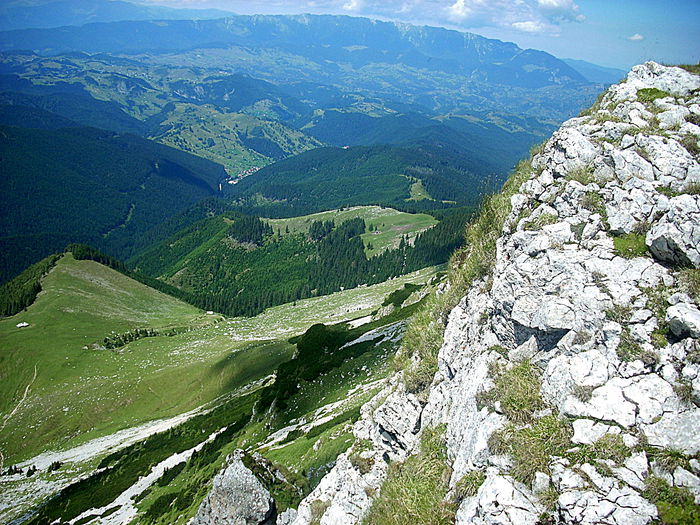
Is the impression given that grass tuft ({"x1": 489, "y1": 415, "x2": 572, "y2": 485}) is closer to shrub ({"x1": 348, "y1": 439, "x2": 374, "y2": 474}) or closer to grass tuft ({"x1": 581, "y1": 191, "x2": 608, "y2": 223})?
grass tuft ({"x1": 581, "y1": 191, "x2": 608, "y2": 223})

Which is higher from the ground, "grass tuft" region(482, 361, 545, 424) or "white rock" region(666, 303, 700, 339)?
"white rock" region(666, 303, 700, 339)

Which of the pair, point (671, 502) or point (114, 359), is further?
point (114, 359)

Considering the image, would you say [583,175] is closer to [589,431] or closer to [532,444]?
[589,431]

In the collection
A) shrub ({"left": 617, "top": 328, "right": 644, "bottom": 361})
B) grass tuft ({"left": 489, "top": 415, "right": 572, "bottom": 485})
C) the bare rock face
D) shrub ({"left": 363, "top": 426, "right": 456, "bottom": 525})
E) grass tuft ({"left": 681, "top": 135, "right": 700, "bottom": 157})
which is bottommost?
the bare rock face

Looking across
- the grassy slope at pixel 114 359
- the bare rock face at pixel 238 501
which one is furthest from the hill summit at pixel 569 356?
the grassy slope at pixel 114 359

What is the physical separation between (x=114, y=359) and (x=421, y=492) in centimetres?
10466

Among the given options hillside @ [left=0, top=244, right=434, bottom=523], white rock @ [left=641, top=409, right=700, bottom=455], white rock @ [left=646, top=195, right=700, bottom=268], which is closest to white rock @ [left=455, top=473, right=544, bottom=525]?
white rock @ [left=641, top=409, right=700, bottom=455]

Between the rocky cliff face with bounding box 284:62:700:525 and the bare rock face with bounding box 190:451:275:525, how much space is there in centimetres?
857

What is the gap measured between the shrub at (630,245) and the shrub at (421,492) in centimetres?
913

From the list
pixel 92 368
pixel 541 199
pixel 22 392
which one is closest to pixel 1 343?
pixel 22 392

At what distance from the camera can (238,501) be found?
1014 inches

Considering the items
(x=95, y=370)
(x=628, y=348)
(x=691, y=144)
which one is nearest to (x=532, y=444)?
(x=628, y=348)

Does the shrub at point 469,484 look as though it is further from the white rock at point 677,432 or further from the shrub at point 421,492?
the white rock at point 677,432

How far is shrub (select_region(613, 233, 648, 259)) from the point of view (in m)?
12.9
